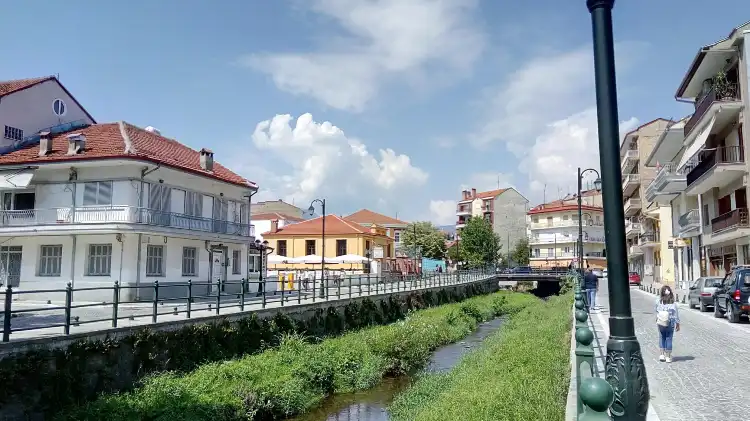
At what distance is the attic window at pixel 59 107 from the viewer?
30.5 metres

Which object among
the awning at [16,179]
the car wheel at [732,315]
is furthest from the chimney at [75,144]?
the car wheel at [732,315]

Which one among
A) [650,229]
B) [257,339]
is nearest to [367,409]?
[257,339]

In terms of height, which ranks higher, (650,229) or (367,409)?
(650,229)

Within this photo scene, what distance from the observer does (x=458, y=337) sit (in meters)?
27.6

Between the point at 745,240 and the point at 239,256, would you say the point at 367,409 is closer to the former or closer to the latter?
the point at 239,256

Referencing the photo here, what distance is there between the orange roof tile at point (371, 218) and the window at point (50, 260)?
6848cm

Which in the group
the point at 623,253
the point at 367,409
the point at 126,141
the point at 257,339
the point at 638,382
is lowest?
the point at 367,409

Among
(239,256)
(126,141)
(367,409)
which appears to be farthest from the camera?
(239,256)

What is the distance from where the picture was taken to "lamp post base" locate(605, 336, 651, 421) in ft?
12.4

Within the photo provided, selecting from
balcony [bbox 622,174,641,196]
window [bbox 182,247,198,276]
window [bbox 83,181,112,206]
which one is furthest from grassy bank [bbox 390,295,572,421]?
balcony [bbox 622,174,641,196]

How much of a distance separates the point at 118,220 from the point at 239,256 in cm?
876

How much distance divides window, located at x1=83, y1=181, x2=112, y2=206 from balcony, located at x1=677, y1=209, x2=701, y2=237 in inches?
1266

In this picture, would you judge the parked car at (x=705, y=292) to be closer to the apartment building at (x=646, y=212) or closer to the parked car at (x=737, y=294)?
the parked car at (x=737, y=294)

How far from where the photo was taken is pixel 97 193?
25.0 meters
